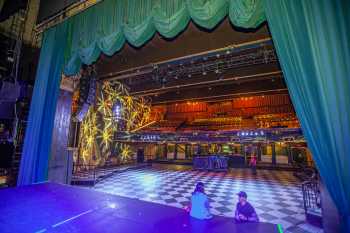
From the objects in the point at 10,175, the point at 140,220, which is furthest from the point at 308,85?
the point at 10,175

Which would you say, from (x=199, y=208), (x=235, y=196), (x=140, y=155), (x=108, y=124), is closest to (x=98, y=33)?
(x=199, y=208)

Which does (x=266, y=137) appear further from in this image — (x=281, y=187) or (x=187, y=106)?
(x=187, y=106)

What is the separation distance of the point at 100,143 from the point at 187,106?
6351 millimetres

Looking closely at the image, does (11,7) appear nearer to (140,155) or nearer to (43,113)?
(43,113)

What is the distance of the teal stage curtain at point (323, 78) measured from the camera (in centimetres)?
164

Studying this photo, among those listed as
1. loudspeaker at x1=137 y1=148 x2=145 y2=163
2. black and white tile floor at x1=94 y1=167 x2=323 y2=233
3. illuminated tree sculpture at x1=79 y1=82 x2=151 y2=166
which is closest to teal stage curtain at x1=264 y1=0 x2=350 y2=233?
black and white tile floor at x1=94 y1=167 x2=323 y2=233

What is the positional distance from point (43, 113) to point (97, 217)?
3.07m

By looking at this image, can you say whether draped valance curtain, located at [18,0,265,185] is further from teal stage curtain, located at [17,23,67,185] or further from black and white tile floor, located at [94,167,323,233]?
black and white tile floor, located at [94,167,323,233]

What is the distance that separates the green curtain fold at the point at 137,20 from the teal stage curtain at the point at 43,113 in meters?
0.29

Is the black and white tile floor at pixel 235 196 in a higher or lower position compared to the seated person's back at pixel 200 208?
lower

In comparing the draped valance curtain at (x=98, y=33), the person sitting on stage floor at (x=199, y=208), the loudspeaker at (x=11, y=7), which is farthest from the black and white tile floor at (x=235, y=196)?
the loudspeaker at (x=11, y=7)

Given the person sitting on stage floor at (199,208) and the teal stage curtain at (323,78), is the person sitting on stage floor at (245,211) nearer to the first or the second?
the person sitting on stage floor at (199,208)

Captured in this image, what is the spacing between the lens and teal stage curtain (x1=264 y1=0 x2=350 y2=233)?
1.64 metres

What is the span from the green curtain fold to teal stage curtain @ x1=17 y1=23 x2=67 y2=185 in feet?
0.95
